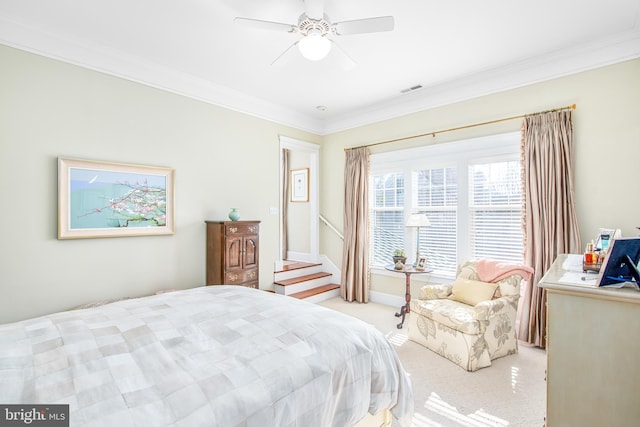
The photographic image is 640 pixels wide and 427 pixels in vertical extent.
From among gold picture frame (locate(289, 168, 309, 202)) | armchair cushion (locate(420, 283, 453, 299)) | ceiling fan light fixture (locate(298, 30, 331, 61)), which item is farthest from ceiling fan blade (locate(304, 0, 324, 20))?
gold picture frame (locate(289, 168, 309, 202))

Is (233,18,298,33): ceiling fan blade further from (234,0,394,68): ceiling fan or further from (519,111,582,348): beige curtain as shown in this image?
(519,111,582,348): beige curtain

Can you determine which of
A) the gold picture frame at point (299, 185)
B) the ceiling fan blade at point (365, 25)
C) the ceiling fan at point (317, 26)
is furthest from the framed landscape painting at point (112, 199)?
the gold picture frame at point (299, 185)

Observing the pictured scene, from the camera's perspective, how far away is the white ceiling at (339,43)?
2.33 m

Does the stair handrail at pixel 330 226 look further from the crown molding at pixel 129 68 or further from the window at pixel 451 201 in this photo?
the crown molding at pixel 129 68

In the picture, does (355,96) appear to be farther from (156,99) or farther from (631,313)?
(631,313)

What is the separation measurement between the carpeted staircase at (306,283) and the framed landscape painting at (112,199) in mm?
1809

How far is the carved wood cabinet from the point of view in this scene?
3432 millimetres

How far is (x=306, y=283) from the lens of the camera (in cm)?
468

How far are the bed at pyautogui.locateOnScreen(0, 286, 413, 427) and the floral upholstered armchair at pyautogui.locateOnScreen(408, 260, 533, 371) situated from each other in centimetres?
129

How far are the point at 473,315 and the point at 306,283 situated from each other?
2.61 m

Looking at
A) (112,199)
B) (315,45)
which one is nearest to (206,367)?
(315,45)

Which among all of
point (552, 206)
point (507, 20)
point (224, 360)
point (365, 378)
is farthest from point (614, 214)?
point (224, 360)

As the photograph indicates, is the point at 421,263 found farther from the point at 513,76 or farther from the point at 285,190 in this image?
the point at 285,190

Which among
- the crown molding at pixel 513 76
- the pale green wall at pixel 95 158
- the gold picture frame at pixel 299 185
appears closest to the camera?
the pale green wall at pixel 95 158
